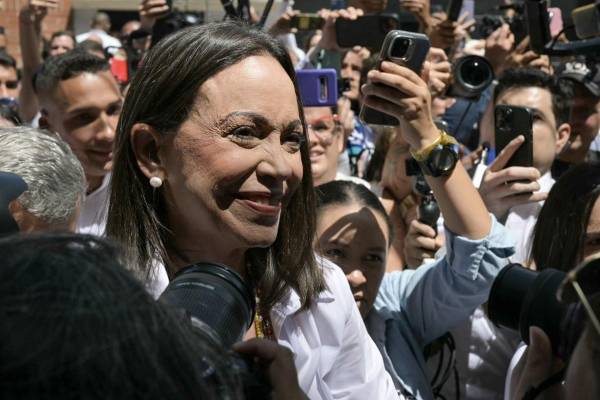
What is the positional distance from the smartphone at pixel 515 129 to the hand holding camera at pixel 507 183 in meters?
0.02

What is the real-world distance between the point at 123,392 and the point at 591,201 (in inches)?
76.2

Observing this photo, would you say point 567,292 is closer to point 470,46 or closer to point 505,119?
point 505,119

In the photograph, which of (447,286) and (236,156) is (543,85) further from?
(236,156)

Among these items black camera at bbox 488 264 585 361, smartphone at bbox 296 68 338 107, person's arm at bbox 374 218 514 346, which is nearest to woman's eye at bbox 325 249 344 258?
person's arm at bbox 374 218 514 346

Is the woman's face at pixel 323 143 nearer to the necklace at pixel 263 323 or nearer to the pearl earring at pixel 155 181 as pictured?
the necklace at pixel 263 323

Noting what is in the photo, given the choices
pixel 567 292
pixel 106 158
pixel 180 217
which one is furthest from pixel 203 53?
pixel 106 158

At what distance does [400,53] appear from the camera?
2588 mm

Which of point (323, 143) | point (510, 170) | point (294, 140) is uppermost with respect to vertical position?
point (294, 140)

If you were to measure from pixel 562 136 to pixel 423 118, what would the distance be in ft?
6.53

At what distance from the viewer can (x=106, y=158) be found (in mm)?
3795

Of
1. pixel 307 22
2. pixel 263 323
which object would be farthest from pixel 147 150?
pixel 307 22

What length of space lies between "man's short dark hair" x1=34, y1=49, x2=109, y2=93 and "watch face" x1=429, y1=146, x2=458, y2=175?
6.34ft

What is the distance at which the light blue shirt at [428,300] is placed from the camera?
2.52 m

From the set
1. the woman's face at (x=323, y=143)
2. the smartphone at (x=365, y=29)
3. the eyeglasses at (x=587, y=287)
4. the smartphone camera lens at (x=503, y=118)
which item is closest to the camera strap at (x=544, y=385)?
the eyeglasses at (x=587, y=287)
